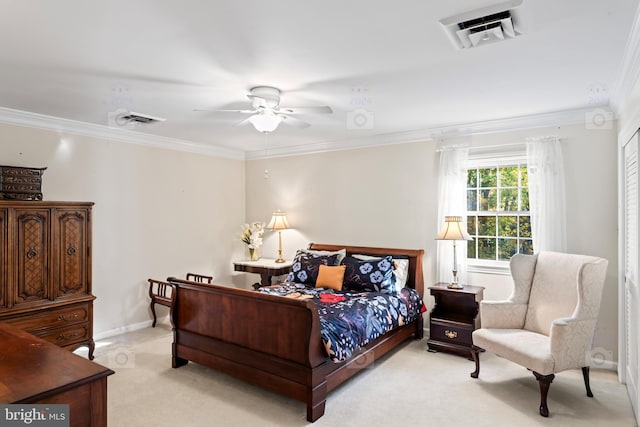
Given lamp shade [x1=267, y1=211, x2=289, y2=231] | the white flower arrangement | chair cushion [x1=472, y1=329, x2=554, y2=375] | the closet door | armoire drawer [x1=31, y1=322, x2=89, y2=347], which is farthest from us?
the white flower arrangement

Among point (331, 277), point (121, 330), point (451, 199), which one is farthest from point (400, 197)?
point (121, 330)

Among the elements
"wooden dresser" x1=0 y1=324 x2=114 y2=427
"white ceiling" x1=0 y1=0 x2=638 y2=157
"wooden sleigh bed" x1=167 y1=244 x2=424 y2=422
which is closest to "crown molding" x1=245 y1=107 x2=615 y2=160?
"white ceiling" x1=0 y1=0 x2=638 y2=157

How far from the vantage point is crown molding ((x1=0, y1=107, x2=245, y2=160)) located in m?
3.91

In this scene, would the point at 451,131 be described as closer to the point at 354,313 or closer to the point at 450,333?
the point at 450,333

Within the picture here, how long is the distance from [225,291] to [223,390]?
808 mm

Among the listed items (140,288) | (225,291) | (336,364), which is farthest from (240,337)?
(140,288)

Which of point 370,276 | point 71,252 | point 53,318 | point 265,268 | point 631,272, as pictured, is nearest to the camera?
point 631,272

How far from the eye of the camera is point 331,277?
4.52 metres

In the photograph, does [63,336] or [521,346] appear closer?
[521,346]

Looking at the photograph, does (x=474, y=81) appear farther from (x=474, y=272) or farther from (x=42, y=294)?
(x=42, y=294)

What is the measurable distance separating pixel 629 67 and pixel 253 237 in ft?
15.2

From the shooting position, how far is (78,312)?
12.7 ft

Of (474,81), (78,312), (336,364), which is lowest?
(336,364)

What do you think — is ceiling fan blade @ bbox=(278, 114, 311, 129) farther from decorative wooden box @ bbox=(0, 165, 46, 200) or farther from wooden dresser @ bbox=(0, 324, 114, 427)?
wooden dresser @ bbox=(0, 324, 114, 427)
